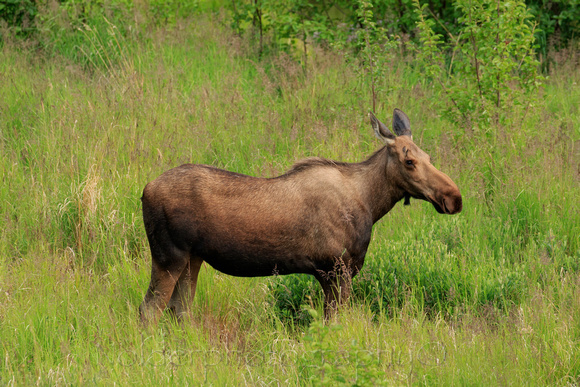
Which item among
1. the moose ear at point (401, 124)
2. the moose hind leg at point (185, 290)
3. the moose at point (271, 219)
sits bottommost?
the moose hind leg at point (185, 290)

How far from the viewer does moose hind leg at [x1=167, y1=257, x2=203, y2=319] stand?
546 cm

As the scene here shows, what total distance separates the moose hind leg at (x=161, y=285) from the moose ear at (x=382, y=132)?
70.2 inches

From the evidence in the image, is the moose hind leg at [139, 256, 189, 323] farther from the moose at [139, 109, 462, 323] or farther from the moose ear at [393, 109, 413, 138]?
Result: the moose ear at [393, 109, 413, 138]

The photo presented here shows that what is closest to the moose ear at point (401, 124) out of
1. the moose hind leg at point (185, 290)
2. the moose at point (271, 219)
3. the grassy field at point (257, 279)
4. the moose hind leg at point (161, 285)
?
the moose at point (271, 219)

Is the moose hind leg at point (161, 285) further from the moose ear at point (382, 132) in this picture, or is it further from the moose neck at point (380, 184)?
the moose ear at point (382, 132)

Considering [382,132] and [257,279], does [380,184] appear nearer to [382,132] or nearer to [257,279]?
[382,132]

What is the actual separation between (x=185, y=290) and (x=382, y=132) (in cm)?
199

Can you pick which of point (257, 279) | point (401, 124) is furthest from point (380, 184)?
point (257, 279)

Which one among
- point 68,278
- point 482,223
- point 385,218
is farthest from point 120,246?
point 482,223

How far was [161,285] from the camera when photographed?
208 inches

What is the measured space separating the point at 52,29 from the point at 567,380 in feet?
30.0

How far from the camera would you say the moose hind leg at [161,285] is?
5.25 m

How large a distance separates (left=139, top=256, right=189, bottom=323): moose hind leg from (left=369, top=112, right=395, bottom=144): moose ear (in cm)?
178

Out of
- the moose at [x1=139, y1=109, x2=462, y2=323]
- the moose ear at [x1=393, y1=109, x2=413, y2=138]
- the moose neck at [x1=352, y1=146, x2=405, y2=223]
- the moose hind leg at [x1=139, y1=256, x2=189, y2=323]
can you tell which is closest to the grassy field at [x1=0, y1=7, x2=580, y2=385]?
the moose hind leg at [x1=139, y1=256, x2=189, y2=323]
